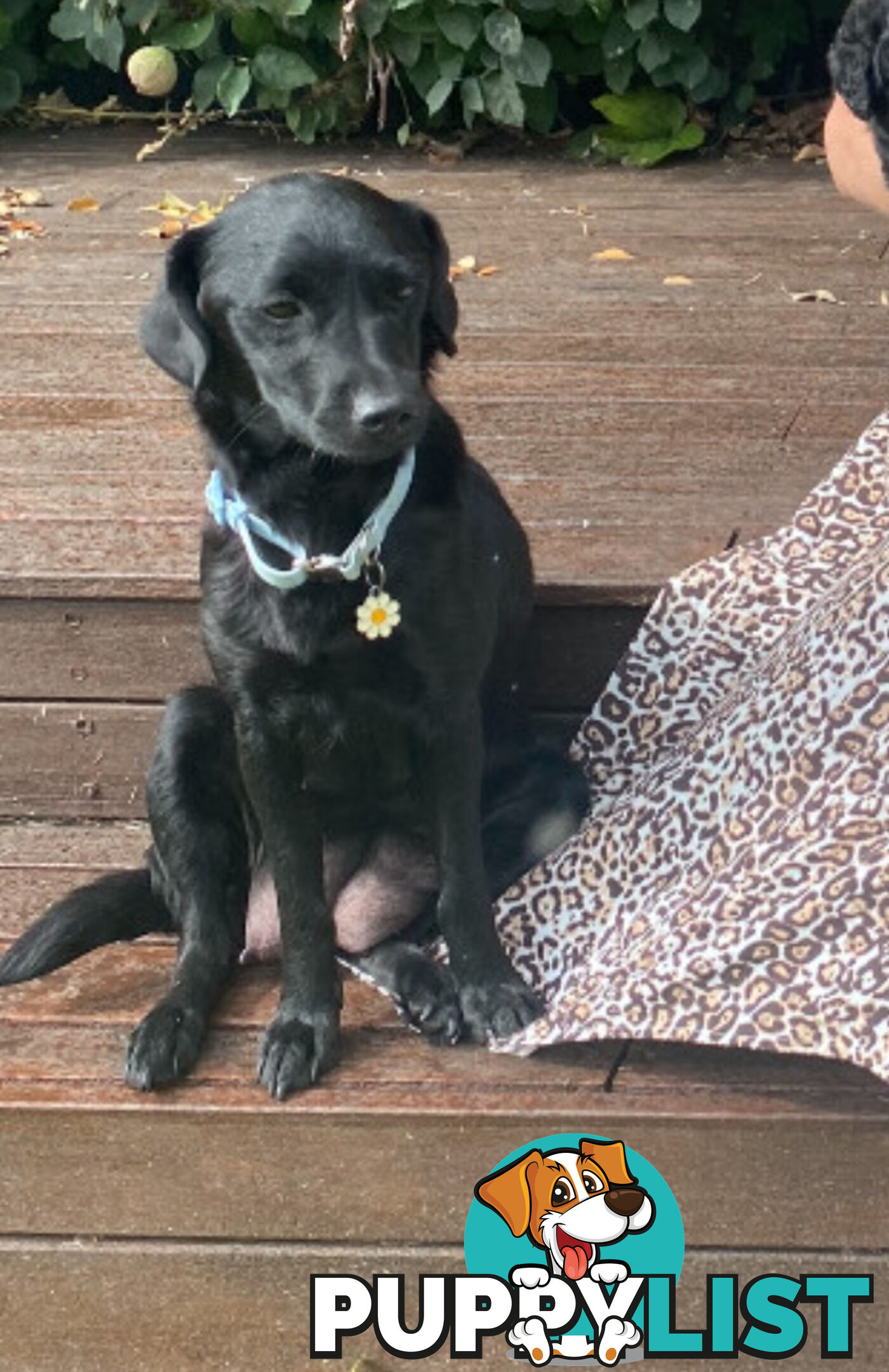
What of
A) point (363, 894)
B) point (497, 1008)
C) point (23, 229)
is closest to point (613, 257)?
point (23, 229)

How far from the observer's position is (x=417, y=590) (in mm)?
2555

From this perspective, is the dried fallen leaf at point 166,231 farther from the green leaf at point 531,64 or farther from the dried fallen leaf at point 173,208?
the green leaf at point 531,64

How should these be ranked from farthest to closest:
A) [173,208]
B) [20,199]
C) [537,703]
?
[20,199] → [173,208] → [537,703]

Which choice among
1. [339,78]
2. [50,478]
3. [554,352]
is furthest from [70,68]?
[50,478]

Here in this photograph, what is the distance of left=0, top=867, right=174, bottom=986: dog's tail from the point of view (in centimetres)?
277

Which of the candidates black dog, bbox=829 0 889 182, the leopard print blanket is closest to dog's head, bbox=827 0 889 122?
black dog, bbox=829 0 889 182

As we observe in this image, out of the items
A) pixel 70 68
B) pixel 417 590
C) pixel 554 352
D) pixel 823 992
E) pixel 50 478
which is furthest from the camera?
pixel 70 68

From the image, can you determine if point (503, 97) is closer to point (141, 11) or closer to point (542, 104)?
point (542, 104)

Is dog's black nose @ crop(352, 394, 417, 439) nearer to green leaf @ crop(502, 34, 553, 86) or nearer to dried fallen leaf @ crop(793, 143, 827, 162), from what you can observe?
green leaf @ crop(502, 34, 553, 86)

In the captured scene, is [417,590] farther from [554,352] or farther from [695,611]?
[554,352]

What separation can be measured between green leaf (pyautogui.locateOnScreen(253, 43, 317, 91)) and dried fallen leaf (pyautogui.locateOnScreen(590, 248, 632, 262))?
1.18 metres

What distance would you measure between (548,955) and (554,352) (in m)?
1.67

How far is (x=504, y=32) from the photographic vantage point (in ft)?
17.9

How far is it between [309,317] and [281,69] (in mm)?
3425
